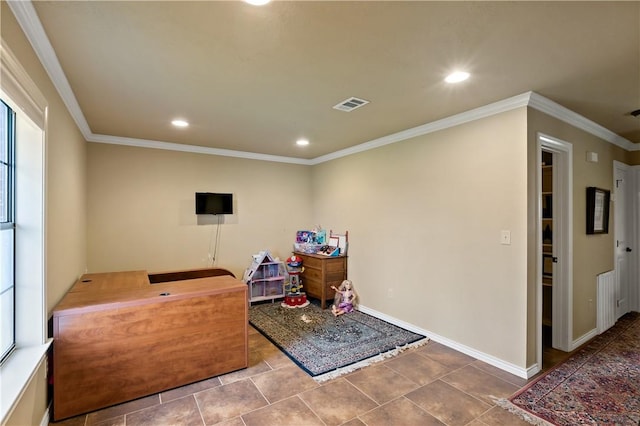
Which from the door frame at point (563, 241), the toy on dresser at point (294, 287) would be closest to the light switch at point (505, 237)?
the door frame at point (563, 241)

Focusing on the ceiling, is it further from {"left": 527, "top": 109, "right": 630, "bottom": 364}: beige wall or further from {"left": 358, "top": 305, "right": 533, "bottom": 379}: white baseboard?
{"left": 358, "top": 305, "right": 533, "bottom": 379}: white baseboard

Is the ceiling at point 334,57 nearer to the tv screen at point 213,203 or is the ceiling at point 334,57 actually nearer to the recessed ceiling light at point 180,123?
the recessed ceiling light at point 180,123

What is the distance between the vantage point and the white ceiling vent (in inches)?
113

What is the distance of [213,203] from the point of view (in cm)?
481

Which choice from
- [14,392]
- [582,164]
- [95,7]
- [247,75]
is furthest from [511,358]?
[95,7]

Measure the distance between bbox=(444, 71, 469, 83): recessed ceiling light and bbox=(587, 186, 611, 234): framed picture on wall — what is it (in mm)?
2293

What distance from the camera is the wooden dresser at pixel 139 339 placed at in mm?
2207

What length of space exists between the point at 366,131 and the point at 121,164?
3.26 meters

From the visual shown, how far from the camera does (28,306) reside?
194cm

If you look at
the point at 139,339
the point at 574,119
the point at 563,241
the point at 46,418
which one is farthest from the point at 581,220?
the point at 46,418

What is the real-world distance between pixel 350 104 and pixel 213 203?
2785mm

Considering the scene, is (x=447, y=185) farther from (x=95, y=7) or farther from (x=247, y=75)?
(x=95, y=7)

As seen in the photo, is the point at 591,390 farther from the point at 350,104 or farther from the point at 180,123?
the point at 180,123

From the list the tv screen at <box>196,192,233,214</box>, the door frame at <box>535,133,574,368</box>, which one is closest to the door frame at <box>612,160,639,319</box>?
the door frame at <box>535,133,574,368</box>
